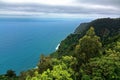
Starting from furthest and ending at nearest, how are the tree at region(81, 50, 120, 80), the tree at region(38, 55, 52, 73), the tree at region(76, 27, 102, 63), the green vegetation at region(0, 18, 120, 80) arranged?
the tree at region(76, 27, 102, 63) < the tree at region(38, 55, 52, 73) < the tree at region(81, 50, 120, 80) < the green vegetation at region(0, 18, 120, 80)

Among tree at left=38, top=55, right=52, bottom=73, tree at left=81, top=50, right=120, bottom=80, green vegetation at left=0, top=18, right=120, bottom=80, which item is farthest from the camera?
tree at left=38, top=55, right=52, bottom=73

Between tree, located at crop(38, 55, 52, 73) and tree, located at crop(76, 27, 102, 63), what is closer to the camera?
tree, located at crop(38, 55, 52, 73)

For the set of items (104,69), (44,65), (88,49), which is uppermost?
(88,49)

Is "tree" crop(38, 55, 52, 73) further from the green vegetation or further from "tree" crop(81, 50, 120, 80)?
"tree" crop(81, 50, 120, 80)

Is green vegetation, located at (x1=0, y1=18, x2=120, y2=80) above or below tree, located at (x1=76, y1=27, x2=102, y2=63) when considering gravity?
below

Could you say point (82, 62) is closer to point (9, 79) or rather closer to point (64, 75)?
point (64, 75)

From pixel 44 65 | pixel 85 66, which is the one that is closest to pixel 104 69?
pixel 85 66

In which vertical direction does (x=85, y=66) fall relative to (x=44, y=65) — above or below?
below

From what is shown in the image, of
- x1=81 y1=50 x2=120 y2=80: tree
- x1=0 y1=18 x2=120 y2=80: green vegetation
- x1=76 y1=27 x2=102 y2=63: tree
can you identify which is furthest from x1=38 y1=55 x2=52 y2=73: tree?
x1=81 y1=50 x2=120 y2=80: tree

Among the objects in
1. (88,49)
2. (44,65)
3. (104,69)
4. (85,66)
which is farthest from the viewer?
(88,49)

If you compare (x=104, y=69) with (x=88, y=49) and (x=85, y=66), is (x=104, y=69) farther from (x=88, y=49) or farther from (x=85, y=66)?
(x=88, y=49)

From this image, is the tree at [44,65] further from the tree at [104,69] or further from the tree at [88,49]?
the tree at [104,69]

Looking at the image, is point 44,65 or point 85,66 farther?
point 44,65

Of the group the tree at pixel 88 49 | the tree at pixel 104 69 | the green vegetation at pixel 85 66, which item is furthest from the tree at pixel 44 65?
the tree at pixel 104 69
